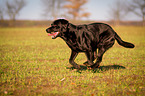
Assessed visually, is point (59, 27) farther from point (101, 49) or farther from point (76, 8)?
point (76, 8)

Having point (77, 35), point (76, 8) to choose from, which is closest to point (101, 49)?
point (77, 35)

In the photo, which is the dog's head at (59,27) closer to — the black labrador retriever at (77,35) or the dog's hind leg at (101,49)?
the black labrador retriever at (77,35)

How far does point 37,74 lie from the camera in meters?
5.44

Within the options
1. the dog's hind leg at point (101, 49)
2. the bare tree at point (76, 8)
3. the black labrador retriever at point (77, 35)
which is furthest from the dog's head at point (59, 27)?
the bare tree at point (76, 8)

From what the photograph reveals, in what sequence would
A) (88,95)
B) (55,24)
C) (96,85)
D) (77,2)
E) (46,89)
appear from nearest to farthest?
(88,95) < (46,89) < (96,85) < (55,24) < (77,2)

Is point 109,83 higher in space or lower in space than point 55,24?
lower

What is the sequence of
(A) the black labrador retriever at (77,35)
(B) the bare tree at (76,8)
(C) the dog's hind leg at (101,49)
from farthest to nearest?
(B) the bare tree at (76,8) → (C) the dog's hind leg at (101,49) → (A) the black labrador retriever at (77,35)

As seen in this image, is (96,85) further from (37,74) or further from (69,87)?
(37,74)

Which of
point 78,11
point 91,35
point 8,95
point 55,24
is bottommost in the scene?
point 8,95

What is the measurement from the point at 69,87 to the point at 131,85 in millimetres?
1684

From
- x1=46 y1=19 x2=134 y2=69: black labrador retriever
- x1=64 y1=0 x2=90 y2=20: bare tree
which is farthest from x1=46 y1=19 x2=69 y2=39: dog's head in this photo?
x1=64 y1=0 x2=90 y2=20: bare tree

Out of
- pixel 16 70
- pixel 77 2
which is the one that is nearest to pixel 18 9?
pixel 77 2

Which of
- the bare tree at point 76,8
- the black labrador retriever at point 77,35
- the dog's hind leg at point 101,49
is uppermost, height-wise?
the bare tree at point 76,8

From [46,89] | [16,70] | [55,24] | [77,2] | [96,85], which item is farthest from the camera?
[77,2]
